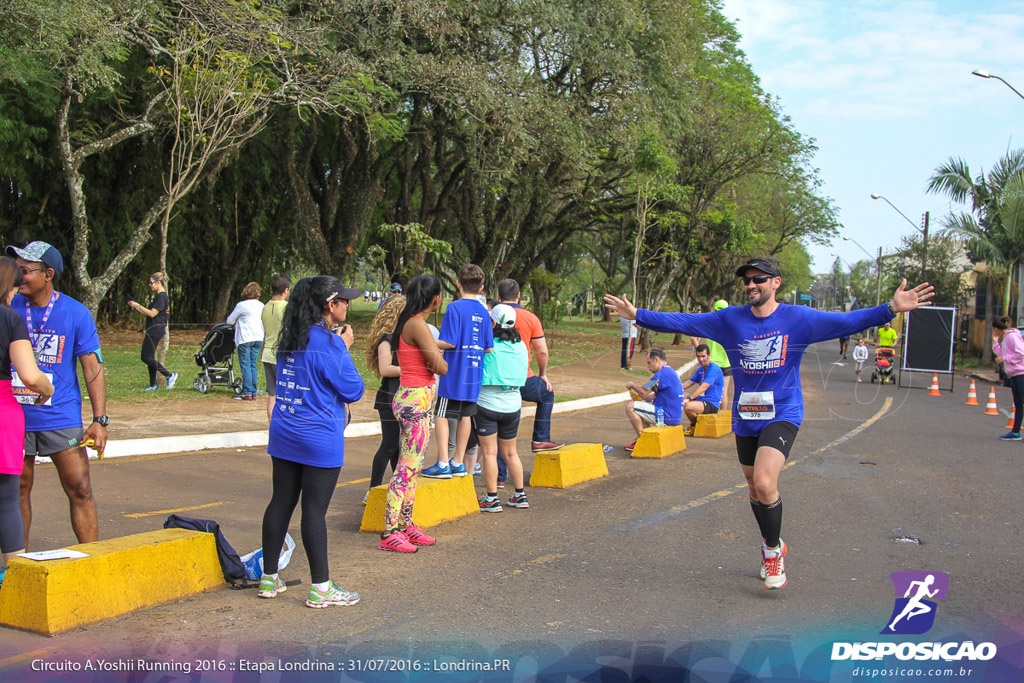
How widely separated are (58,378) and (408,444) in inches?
87.4

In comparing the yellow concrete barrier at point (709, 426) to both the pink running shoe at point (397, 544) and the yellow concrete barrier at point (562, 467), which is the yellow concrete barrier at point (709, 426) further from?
the pink running shoe at point (397, 544)

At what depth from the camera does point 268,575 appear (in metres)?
5.12

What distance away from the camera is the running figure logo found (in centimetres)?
486

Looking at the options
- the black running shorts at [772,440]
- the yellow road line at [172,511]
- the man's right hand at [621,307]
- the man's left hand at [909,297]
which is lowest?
the yellow road line at [172,511]

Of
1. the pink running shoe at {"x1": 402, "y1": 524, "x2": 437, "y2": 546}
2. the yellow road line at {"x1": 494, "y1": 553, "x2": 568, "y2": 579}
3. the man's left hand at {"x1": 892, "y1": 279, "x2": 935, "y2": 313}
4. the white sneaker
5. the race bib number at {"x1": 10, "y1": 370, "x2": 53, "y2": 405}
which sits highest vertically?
the man's left hand at {"x1": 892, "y1": 279, "x2": 935, "y2": 313}

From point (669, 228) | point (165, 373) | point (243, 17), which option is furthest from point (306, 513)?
point (669, 228)

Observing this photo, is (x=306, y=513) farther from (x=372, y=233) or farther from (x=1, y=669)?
(x=372, y=233)

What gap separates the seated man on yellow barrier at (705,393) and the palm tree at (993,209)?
24.7 m

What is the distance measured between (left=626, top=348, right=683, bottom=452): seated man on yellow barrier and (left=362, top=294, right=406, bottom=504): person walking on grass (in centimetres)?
472

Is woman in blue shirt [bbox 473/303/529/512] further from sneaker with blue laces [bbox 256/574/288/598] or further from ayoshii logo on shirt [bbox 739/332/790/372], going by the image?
sneaker with blue laces [bbox 256/574/288/598]

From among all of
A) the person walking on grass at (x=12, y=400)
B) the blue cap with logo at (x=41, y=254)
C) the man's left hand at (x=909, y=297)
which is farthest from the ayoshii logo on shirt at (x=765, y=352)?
the blue cap with logo at (x=41, y=254)

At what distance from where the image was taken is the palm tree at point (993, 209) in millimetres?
32781

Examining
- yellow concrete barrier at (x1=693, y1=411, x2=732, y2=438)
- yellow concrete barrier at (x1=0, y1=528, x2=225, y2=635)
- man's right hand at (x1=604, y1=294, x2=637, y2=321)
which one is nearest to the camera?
yellow concrete barrier at (x1=0, y1=528, x2=225, y2=635)

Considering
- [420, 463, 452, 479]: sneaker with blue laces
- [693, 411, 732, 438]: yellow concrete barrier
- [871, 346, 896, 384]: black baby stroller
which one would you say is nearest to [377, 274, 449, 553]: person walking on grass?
[420, 463, 452, 479]: sneaker with blue laces
